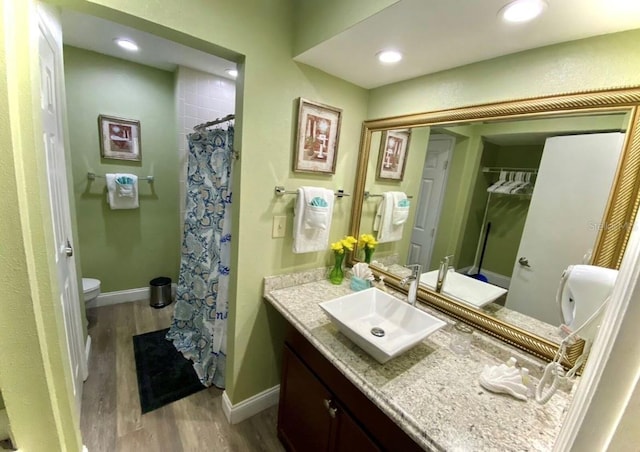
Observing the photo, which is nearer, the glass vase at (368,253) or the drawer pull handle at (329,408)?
the drawer pull handle at (329,408)

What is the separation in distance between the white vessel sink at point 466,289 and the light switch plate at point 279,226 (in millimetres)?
820

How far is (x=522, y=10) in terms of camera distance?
82cm

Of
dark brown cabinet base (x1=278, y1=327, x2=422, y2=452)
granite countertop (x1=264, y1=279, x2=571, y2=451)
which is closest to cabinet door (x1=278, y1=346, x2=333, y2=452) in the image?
dark brown cabinet base (x1=278, y1=327, x2=422, y2=452)

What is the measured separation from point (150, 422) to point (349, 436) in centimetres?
134

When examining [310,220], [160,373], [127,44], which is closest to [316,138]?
[310,220]

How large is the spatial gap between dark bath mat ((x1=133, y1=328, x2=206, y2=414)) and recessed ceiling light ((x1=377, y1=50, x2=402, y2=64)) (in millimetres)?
2341

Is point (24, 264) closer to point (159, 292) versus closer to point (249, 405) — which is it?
point (249, 405)

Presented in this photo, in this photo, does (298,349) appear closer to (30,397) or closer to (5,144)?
(30,397)

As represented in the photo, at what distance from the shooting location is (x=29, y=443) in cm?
72

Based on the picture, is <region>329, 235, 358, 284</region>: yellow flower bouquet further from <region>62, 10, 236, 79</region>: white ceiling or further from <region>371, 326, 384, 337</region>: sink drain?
<region>62, 10, 236, 79</region>: white ceiling

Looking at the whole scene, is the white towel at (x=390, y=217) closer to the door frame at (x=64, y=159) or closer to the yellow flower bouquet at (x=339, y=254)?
the yellow flower bouquet at (x=339, y=254)

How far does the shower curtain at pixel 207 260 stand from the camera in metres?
1.78

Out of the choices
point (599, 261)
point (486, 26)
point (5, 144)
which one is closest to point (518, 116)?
point (486, 26)

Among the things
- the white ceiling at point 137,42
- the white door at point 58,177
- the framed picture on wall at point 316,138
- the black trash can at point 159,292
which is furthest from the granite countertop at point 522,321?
the black trash can at point 159,292
